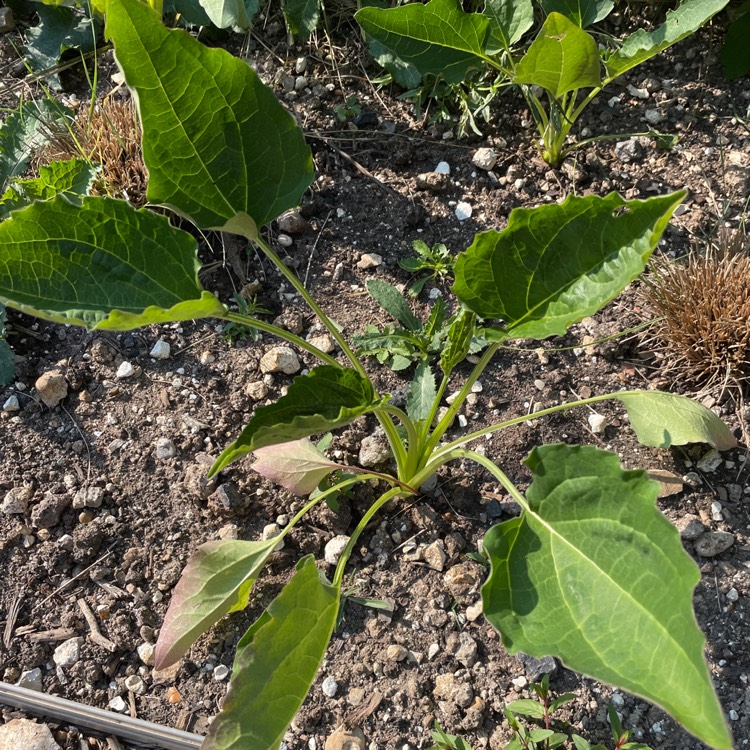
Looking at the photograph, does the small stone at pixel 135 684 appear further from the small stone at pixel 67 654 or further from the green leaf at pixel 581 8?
the green leaf at pixel 581 8

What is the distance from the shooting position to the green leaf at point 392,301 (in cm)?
167

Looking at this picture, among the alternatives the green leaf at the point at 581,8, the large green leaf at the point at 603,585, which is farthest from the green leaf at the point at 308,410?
the green leaf at the point at 581,8

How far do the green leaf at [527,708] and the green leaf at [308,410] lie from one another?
610mm

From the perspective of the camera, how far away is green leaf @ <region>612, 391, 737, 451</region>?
144 cm

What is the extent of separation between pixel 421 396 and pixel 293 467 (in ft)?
0.99

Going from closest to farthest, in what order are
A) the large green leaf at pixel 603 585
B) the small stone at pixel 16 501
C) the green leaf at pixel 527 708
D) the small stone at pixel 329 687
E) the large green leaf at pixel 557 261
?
the large green leaf at pixel 603 585 < the large green leaf at pixel 557 261 < the green leaf at pixel 527 708 < the small stone at pixel 329 687 < the small stone at pixel 16 501

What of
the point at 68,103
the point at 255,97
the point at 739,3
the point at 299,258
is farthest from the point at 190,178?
the point at 739,3

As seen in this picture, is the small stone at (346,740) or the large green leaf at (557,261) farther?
the small stone at (346,740)

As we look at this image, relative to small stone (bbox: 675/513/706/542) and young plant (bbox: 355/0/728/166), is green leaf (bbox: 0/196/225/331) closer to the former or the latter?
young plant (bbox: 355/0/728/166)

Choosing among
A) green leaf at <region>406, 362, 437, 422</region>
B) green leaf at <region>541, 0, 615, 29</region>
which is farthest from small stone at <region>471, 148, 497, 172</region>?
green leaf at <region>406, 362, 437, 422</region>

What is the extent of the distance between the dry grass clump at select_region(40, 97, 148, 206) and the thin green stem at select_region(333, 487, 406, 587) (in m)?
1.06

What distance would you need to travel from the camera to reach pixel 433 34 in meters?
1.75

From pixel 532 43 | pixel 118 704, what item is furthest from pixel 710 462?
pixel 118 704

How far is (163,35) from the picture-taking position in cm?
108
